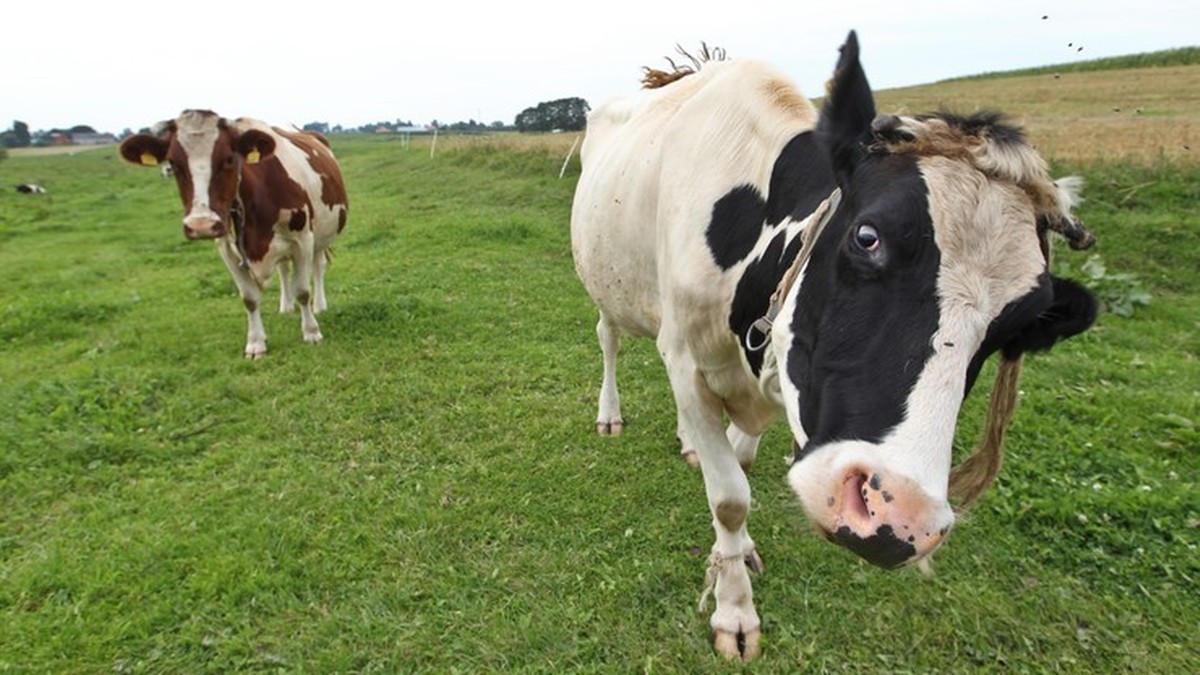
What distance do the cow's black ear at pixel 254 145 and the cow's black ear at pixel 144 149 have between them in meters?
0.53

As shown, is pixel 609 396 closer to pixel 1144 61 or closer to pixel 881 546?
pixel 881 546

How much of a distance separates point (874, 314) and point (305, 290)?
19.0ft

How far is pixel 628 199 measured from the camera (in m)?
3.21

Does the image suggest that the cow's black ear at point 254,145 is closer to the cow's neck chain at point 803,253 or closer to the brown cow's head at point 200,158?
the brown cow's head at point 200,158

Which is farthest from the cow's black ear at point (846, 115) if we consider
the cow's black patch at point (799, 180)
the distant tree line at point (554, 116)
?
the distant tree line at point (554, 116)

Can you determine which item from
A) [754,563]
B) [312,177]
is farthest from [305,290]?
[754,563]

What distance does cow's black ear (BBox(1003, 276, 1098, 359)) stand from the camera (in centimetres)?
167

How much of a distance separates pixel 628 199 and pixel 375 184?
19312mm

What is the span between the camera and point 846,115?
5.84 feet

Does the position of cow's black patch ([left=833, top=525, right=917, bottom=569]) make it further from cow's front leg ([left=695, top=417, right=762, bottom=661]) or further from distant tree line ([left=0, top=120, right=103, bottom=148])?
distant tree line ([left=0, top=120, right=103, bottom=148])

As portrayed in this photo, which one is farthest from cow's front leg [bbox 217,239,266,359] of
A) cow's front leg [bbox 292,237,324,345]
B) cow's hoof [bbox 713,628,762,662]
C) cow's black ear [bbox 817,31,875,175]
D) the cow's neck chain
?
cow's black ear [bbox 817,31,875,175]

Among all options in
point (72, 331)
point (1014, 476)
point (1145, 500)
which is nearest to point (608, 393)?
point (1014, 476)

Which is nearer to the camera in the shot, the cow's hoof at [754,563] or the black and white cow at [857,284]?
the black and white cow at [857,284]

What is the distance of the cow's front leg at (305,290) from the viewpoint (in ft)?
20.8
